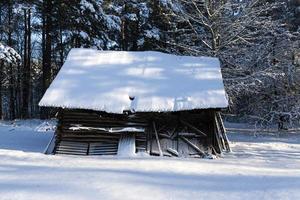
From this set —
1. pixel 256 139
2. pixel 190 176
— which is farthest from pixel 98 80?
pixel 256 139

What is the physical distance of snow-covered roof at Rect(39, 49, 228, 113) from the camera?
19.1m

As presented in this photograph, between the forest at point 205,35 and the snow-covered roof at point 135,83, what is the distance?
14.0 ft

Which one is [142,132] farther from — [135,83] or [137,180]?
[137,180]

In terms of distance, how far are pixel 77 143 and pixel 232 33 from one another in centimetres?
1184

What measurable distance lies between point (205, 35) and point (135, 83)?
28.0ft

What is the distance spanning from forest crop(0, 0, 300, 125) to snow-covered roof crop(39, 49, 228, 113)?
427 cm

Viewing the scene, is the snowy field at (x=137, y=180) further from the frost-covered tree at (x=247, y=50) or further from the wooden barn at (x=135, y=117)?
the frost-covered tree at (x=247, y=50)

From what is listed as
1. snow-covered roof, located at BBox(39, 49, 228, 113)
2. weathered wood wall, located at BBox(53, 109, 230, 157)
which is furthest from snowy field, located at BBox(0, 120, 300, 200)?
snow-covered roof, located at BBox(39, 49, 228, 113)

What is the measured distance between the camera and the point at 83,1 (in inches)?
1256

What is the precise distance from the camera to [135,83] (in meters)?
20.7

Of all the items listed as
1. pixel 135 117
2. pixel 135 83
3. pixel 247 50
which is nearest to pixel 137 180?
pixel 135 117

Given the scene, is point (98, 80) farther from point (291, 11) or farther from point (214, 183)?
point (291, 11)

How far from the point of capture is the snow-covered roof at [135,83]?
19.1 metres

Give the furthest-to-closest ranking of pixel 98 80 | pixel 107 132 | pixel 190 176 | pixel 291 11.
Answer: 1. pixel 291 11
2. pixel 98 80
3. pixel 107 132
4. pixel 190 176
